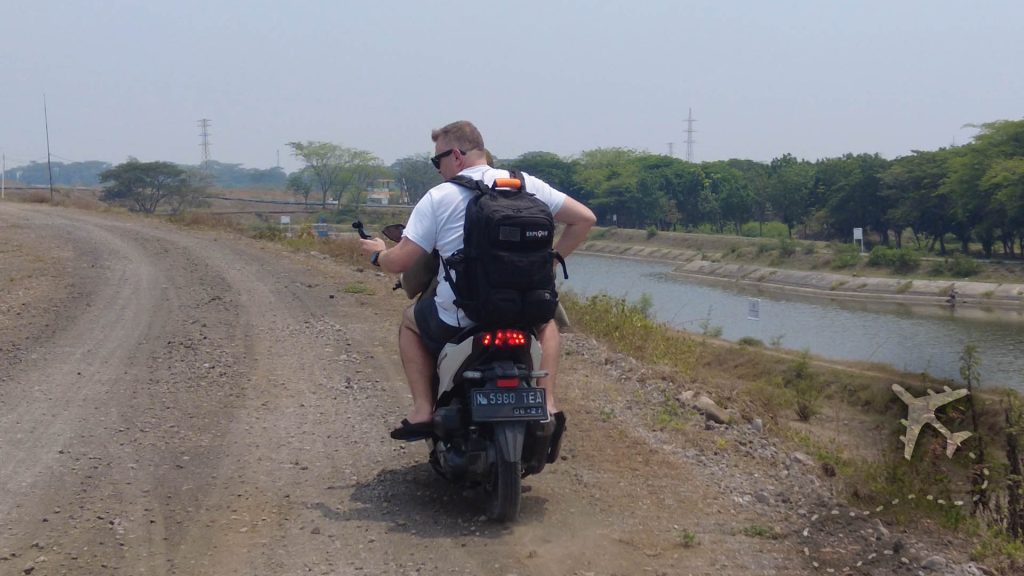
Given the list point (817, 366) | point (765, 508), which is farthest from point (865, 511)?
point (817, 366)

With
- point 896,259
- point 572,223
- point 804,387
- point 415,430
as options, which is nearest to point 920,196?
point 896,259

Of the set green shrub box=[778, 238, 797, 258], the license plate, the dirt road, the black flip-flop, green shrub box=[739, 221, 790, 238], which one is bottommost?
green shrub box=[778, 238, 797, 258]

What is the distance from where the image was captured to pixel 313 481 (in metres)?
5.29

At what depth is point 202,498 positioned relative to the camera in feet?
16.3

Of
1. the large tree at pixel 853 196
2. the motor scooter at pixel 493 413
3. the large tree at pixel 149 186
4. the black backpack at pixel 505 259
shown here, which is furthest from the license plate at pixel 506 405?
the large tree at pixel 853 196

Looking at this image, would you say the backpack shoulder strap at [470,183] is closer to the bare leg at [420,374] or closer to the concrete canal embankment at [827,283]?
the bare leg at [420,374]

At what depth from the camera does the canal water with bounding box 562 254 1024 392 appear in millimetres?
24969

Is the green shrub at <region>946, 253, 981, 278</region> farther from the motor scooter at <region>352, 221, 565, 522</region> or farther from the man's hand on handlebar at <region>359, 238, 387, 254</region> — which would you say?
the man's hand on handlebar at <region>359, 238, 387, 254</region>

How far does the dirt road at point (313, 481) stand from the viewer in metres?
4.29

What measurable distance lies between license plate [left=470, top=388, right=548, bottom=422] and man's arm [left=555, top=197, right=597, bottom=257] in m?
0.90

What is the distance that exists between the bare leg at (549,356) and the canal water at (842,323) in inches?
566

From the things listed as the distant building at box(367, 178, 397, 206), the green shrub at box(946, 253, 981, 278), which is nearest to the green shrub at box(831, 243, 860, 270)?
the green shrub at box(946, 253, 981, 278)

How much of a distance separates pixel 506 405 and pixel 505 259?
626 mm

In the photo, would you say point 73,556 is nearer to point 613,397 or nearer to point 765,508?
point 765,508
